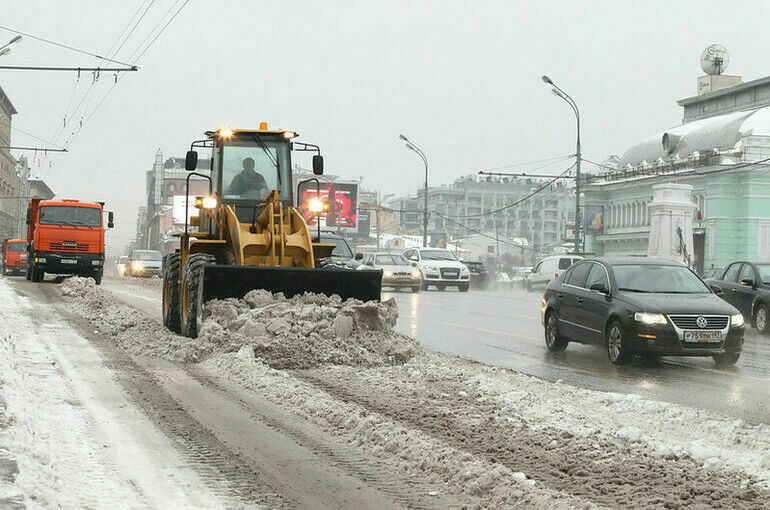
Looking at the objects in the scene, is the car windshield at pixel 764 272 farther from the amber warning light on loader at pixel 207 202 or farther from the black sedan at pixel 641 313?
the amber warning light on loader at pixel 207 202

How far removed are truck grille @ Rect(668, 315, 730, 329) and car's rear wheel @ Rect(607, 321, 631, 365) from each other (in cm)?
68

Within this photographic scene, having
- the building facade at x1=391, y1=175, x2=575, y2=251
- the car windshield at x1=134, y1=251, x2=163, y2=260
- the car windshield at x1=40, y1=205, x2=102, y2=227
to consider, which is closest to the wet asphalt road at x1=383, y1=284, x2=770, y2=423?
the car windshield at x1=40, y1=205, x2=102, y2=227

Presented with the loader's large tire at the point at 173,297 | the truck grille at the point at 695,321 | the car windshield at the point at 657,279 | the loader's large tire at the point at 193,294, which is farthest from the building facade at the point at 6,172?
the truck grille at the point at 695,321

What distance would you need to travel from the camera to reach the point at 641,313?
41.2 feet

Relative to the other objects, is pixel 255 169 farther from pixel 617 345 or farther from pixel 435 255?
pixel 435 255

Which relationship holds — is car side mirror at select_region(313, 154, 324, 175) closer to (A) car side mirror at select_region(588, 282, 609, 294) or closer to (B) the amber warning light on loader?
(B) the amber warning light on loader

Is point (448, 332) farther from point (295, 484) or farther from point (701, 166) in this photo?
point (701, 166)

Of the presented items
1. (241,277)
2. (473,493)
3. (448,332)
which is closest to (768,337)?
(448,332)

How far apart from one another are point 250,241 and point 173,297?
2.22 meters

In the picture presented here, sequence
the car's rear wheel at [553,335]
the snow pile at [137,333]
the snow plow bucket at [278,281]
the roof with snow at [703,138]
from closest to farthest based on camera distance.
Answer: the snow pile at [137,333]
the snow plow bucket at [278,281]
the car's rear wheel at [553,335]
the roof with snow at [703,138]

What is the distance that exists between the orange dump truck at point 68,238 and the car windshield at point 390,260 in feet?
31.9

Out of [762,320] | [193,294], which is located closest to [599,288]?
[193,294]

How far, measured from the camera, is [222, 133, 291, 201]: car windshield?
48.0 feet

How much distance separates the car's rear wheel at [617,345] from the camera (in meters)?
12.7
